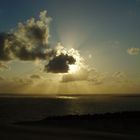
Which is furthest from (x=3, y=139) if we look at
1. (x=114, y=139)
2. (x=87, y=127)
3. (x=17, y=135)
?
(x=87, y=127)

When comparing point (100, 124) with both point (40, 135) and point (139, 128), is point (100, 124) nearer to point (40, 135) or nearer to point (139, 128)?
point (139, 128)

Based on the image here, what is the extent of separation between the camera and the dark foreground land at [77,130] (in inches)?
1000

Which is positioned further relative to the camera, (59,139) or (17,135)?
(17,135)

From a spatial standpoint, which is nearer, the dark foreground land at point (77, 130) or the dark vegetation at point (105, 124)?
the dark foreground land at point (77, 130)

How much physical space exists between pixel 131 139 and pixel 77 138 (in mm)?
3890

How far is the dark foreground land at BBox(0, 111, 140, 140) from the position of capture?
25391 millimetres

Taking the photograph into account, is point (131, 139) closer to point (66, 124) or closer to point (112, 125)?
point (112, 125)

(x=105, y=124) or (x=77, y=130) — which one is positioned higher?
(x=105, y=124)

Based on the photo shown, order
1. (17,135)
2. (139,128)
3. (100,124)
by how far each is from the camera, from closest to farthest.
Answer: (17,135)
(139,128)
(100,124)

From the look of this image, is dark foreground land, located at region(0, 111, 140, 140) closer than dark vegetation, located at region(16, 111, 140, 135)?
Yes

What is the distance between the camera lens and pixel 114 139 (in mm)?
24672

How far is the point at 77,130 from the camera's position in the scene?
3042 centimetres

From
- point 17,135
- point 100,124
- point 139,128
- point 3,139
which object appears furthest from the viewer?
point 100,124

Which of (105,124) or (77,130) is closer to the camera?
(77,130)
